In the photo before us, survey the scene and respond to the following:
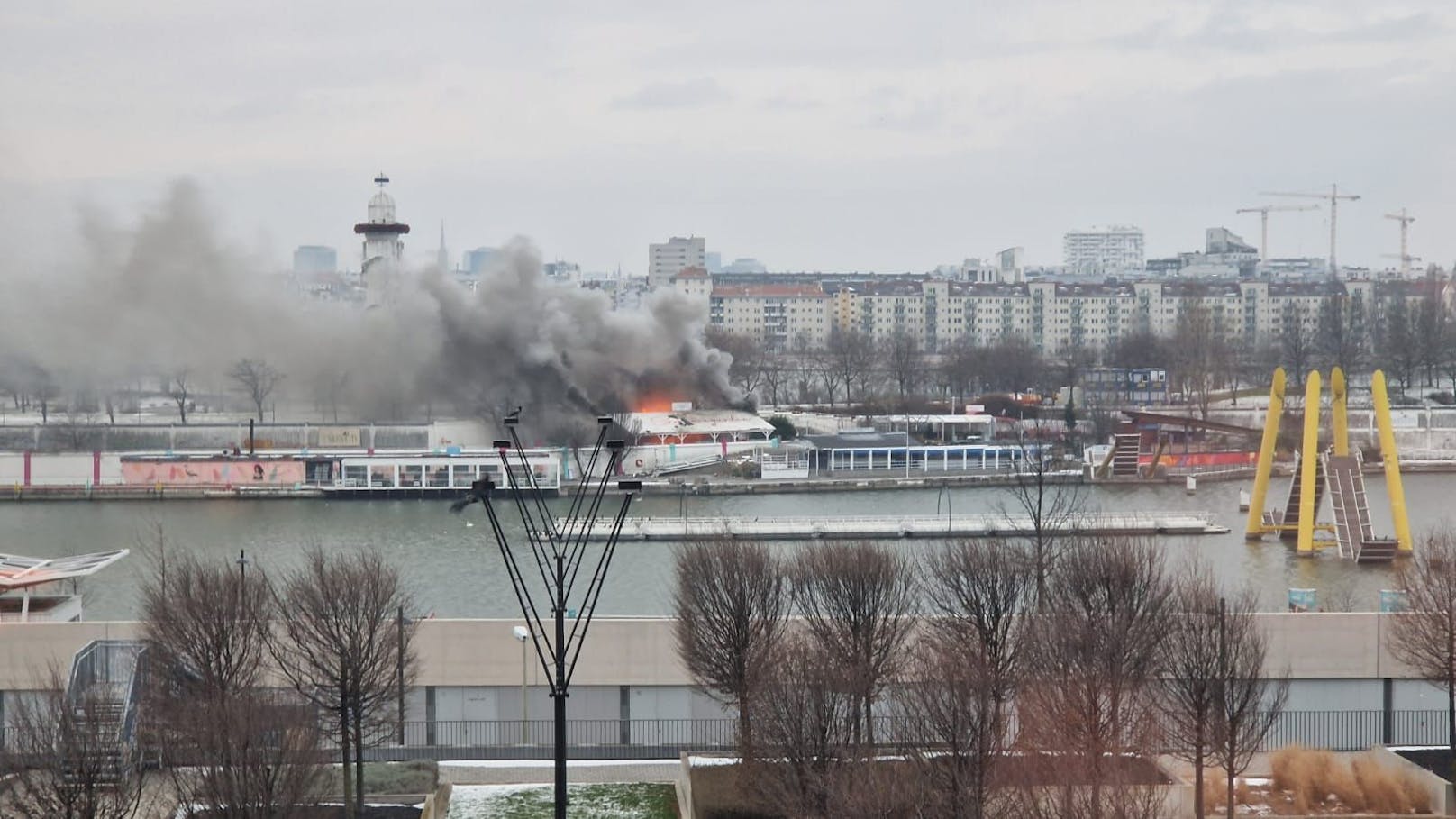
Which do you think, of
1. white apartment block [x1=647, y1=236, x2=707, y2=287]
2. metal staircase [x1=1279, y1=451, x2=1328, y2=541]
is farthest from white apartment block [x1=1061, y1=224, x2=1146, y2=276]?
metal staircase [x1=1279, y1=451, x2=1328, y2=541]

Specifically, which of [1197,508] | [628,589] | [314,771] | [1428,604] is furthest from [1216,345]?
[314,771]

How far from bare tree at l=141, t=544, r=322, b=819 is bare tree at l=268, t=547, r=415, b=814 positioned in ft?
0.47

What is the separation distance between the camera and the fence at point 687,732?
725 centimetres

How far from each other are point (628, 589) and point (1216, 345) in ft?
70.4

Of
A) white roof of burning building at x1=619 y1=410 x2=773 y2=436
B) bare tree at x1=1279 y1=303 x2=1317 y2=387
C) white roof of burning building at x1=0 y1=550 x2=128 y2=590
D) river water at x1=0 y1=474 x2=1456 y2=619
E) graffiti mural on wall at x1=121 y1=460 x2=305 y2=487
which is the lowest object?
river water at x1=0 y1=474 x2=1456 y2=619

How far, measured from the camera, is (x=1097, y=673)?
598cm

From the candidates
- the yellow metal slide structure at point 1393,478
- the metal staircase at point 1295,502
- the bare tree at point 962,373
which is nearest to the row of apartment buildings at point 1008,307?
the bare tree at point 962,373

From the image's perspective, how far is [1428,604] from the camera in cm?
712

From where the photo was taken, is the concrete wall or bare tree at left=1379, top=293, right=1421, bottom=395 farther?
bare tree at left=1379, top=293, right=1421, bottom=395

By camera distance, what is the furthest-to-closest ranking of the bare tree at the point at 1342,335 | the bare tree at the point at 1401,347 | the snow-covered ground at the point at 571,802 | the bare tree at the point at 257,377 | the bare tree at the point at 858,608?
the bare tree at the point at 1342,335, the bare tree at the point at 1401,347, the bare tree at the point at 257,377, the bare tree at the point at 858,608, the snow-covered ground at the point at 571,802

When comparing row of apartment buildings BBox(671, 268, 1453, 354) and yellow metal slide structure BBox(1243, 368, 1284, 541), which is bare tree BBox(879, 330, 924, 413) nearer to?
row of apartment buildings BBox(671, 268, 1453, 354)

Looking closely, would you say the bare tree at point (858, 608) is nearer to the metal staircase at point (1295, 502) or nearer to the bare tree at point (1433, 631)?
the bare tree at point (1433, 631)

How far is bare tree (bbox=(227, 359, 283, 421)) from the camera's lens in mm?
25281

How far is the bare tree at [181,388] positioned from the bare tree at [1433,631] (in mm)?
19420
